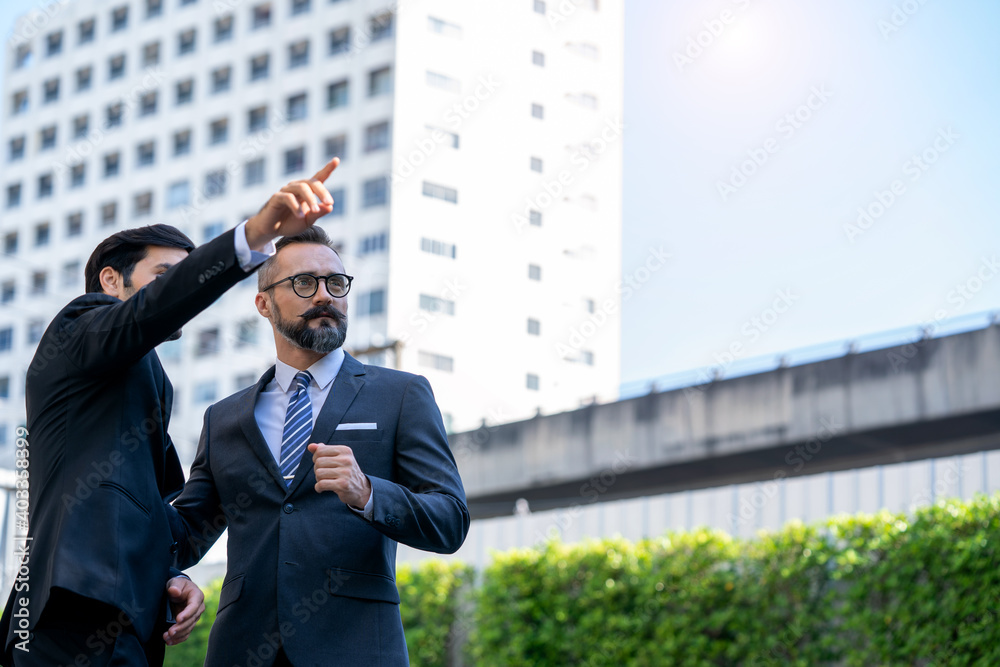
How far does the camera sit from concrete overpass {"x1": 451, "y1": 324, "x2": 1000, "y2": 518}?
71.7 feet

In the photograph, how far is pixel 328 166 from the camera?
9.64 feet

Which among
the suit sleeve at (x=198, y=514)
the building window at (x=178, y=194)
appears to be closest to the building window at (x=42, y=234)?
the building window at (x=178, y=194)

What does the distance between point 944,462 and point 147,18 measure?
57075 millimetres

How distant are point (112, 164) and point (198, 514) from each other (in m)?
62.0

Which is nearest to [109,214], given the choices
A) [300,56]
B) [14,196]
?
[14,196]

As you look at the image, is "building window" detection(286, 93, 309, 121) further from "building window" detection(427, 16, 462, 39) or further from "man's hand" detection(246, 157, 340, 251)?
"man's hand" detection(246, 157, 340, 251)

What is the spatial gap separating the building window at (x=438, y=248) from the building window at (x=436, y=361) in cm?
486

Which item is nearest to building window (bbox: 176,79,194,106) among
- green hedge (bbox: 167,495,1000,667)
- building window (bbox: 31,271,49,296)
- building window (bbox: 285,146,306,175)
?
building window (bbox: 285,146,306,175)

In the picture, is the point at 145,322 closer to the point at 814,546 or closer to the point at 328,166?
the point at 328,166

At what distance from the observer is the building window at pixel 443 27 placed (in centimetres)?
5594

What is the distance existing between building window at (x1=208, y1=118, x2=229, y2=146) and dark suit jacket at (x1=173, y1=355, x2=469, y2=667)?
57349mm

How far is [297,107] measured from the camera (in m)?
56.6
